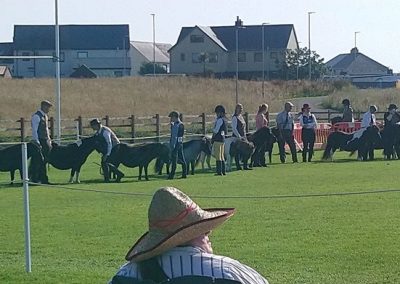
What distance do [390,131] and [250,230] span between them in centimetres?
1962

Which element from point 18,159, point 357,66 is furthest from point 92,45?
point 18,159

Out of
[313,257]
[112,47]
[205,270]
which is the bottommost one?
[313,257]

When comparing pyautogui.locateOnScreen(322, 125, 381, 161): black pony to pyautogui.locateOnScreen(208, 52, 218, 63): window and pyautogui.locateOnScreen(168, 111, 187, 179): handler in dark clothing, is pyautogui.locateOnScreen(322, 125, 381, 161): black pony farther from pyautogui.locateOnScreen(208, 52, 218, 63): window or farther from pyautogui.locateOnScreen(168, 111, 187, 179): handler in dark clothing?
pyautogui.locateOnScreen(208, 52, 218, 63): window

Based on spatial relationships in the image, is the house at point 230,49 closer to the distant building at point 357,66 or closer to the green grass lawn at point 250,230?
the distant building at point 357,66

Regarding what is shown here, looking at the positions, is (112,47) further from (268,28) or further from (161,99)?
(161,99)

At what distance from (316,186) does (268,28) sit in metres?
89.6

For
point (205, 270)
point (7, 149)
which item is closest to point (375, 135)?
point (7, 149)

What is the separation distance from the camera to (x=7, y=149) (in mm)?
26766

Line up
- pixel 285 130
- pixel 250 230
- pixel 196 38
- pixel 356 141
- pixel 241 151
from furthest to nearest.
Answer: pixel 196 38 → pixel 356 141 → pixel 285 130 → pixel 241 151 → pixel 250 230

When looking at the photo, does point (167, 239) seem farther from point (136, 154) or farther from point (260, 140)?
point (260, 140)

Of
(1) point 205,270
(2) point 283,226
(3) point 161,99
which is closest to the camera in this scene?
(1) point 205,270

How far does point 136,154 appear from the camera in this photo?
28.4 m

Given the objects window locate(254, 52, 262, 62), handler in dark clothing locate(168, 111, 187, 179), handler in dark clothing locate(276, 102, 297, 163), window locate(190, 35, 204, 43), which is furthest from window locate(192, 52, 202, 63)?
handler in dark clothing locate(168, 111, 187, 179)

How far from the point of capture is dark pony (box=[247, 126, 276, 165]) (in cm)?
3212
